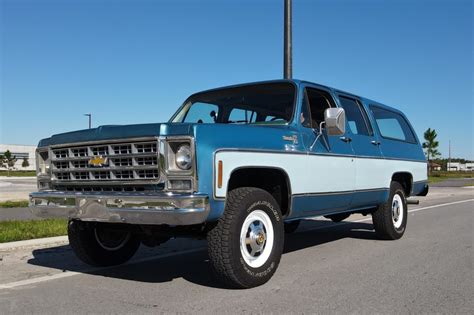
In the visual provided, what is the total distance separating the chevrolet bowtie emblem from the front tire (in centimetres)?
123

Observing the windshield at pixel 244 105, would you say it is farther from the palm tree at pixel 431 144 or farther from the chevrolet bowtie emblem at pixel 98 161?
the palm tree at pixel 431 144

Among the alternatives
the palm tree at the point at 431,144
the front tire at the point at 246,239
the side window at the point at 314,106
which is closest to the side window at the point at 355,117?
the side window at the point at 314,106

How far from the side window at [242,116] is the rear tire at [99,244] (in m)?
1.90

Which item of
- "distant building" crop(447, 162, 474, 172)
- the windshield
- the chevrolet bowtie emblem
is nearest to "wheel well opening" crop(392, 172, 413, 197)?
the windshield

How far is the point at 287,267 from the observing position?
18.9 feet

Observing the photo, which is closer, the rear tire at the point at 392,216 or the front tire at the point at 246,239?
the front tire at the point at 246,239

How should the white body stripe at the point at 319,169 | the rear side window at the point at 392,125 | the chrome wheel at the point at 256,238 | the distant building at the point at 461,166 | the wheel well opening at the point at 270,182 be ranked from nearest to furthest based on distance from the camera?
the white body stripe at the point at 319,169 < the chrome wheel at the point at 256,238 < the wheel well opening at the point at 270,182 < the rear side window at the point at 392,125 < the distant building at the point at 461,166

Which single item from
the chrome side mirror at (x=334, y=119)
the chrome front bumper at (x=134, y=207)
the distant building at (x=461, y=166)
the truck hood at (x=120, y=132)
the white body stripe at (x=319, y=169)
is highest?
the chrome side mirror at (x=334, y=119)

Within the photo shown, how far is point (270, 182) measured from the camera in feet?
18.0

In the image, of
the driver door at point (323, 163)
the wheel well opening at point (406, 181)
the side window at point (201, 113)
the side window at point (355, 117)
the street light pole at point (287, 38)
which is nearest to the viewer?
the driver door at point (323, 163)

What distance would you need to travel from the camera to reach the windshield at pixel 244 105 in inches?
235

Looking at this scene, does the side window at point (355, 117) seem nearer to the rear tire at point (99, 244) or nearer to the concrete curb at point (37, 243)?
the rear tire at point (99, 244)

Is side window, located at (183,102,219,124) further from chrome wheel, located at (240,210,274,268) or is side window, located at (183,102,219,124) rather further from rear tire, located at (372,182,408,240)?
rear tire, located at (372,182,408,240)

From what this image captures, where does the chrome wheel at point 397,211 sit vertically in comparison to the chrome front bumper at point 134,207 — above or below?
below
